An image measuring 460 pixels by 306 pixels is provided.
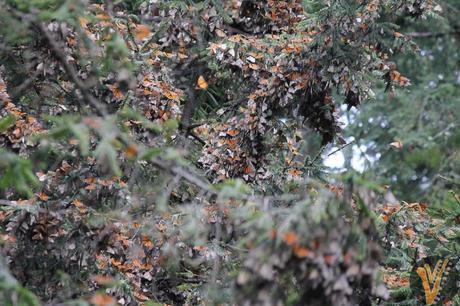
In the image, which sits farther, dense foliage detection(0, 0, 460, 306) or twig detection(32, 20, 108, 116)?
dense foliage detection(0, 0, 460, 306)

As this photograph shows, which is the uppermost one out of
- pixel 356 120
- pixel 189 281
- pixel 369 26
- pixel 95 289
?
pixel 369 26

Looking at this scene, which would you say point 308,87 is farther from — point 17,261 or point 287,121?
point 17,261

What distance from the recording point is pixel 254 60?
582 centimetres

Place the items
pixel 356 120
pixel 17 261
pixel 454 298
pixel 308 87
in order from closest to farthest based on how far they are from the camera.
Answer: pixel 17 261, pixel 454 298, pixel 308 87, pixel 356 120

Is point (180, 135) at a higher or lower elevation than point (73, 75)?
lower

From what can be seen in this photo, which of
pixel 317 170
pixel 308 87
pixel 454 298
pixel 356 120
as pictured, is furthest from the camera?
pixel 356 120

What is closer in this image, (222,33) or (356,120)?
(222,33)

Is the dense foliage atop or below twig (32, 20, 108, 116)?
below

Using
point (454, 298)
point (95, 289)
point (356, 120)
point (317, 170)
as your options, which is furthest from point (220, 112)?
point (356, 120)

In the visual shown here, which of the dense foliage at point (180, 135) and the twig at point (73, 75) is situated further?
the dense foliage at point (180, 135)

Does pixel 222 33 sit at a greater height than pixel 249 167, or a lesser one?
greater

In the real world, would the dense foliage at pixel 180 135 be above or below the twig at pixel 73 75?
below

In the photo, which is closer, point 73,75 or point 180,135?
point 73,75

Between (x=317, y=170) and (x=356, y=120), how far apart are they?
373 inches
